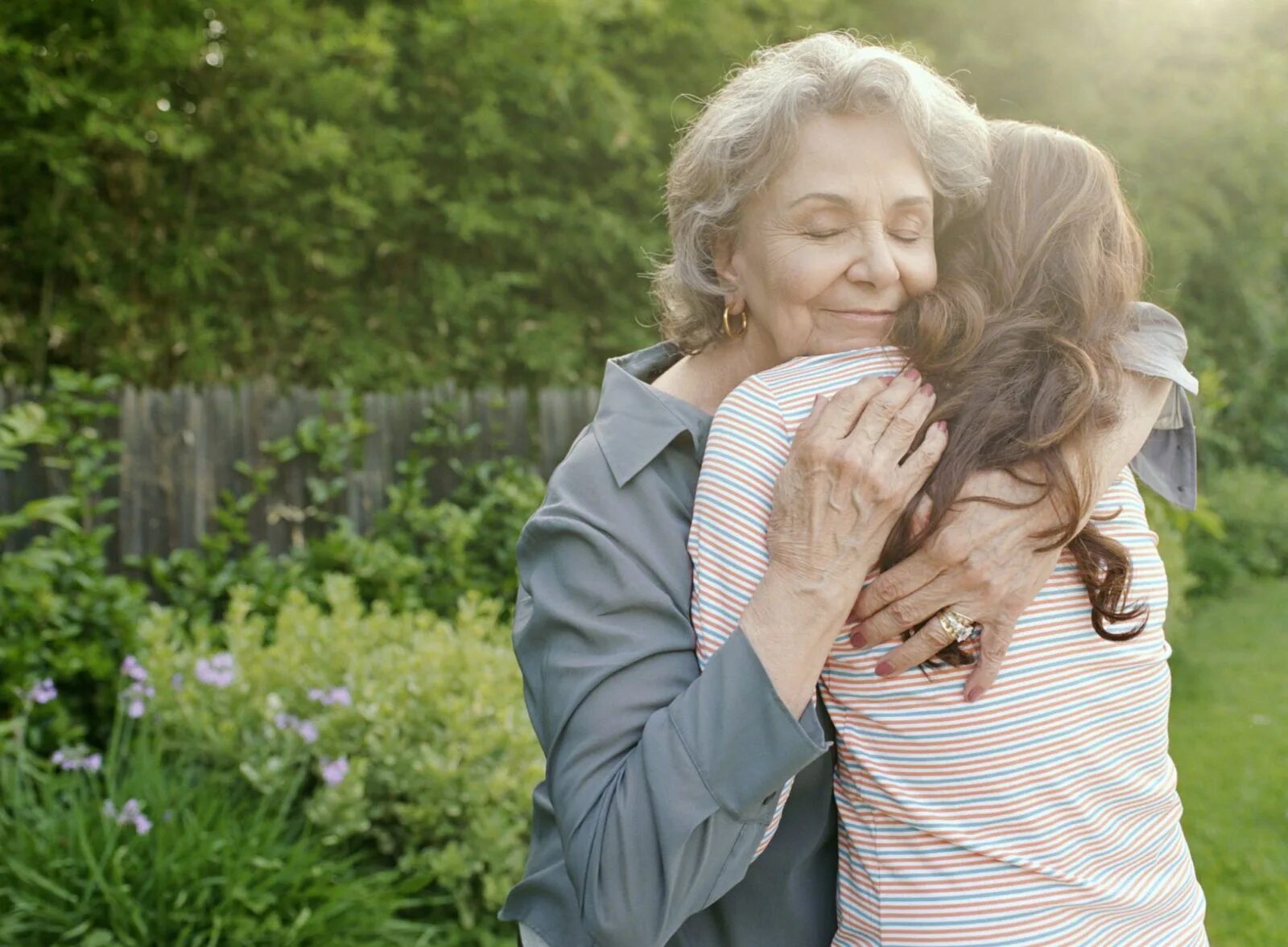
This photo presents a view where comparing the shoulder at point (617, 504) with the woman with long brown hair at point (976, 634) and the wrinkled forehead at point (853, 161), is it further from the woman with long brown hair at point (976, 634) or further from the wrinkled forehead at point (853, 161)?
the wrinkled forehead at point (853, 161)

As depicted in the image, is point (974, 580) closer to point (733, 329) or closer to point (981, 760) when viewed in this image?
point (981, 760)

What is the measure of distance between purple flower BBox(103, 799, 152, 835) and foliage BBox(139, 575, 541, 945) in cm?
29

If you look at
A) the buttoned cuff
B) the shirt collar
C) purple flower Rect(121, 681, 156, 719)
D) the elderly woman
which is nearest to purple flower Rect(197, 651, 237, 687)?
purple flower Rect(121, 681, 156, 719)

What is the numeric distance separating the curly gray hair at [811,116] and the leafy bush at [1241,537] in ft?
24.7

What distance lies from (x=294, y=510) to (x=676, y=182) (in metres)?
3.72

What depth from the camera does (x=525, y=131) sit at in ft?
19.4

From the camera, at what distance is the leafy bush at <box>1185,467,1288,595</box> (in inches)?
319

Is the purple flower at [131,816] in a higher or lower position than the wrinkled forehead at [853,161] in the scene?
lower

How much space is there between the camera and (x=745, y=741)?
3.72 feet

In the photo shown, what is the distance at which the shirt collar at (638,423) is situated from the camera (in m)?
1.36

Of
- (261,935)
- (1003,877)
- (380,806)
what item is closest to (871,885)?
Answer: (1003,877)

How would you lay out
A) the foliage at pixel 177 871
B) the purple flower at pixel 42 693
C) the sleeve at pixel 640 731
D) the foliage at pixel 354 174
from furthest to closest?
the foliage at pixel 354 174 < the purple flower at pixel 42 693 < the foliage at pixel 177 871 < the sleeve at pixel 640 731

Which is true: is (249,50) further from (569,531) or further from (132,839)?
(569,531)

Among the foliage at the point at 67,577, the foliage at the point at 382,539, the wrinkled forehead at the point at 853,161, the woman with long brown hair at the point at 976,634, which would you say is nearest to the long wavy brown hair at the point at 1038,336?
the woman with long brown hair at the point at 976,634
